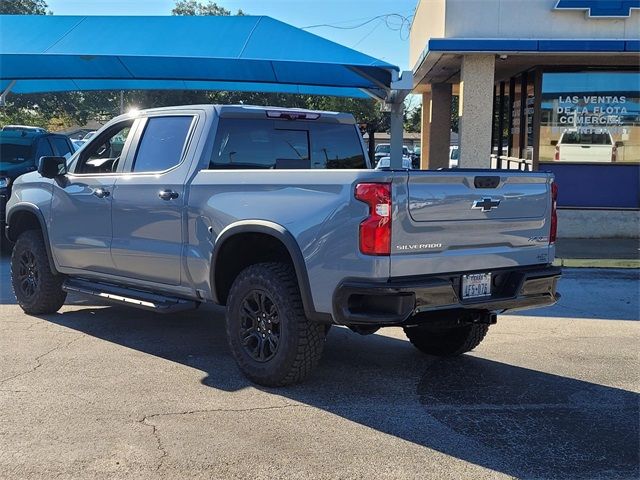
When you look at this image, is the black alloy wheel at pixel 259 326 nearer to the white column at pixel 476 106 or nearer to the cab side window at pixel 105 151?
the cab side window at pixel 105 151

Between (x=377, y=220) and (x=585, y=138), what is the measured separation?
407 inches

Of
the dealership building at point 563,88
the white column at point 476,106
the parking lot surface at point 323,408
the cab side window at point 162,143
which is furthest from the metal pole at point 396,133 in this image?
the cab side window at point 162,143

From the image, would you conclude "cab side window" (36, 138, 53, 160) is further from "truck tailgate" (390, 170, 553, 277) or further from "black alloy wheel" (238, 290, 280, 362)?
"truck tailgate" (390, 170, 553, 277)

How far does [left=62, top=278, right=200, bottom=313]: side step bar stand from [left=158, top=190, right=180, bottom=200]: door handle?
0.86m

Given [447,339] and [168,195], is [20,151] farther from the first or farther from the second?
[447,339]

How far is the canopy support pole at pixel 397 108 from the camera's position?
10258mm

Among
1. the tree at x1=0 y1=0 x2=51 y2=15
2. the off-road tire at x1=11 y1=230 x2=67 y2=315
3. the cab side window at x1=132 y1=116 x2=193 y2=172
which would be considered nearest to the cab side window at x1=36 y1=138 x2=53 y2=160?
the off-road tire at x1=11 y1=230 x2=67 y2=315

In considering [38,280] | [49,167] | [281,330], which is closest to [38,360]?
[38,280]

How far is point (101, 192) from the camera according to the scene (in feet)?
19.8

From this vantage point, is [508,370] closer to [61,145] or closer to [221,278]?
[221,278]

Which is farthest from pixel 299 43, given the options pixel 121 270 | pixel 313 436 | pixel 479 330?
pixel 313 436

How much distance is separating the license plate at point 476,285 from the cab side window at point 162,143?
8.40 ft

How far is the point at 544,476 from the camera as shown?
354 centimetres

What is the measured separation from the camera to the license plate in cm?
446
